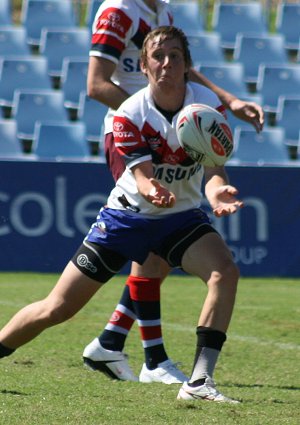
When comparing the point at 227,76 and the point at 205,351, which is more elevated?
the point at 205,351

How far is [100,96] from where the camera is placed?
5.45 meters

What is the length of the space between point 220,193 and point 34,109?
9028 millimetres

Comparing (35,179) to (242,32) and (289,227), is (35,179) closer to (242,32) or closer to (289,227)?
(289,227)

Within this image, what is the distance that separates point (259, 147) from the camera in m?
12.8

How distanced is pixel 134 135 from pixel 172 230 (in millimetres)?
486

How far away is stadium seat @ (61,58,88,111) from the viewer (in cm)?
1365

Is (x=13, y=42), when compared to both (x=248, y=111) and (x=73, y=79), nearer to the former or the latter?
(x=73, y=79)

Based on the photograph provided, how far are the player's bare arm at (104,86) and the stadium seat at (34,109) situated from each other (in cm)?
763

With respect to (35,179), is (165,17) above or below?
above

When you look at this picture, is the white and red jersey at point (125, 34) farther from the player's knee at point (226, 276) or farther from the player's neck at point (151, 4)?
the player's knee at point (226, 276)

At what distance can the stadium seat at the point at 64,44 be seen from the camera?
14.5 m

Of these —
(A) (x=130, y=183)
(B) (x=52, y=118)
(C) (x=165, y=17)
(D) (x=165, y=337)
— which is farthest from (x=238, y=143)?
(A) (x=130, y=183)

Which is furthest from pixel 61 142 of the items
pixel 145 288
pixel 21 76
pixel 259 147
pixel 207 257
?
pixel 207 257

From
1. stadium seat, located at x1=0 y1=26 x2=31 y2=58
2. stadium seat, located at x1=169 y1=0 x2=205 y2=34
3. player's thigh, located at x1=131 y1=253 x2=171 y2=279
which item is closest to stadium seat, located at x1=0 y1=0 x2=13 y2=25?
stadium seat, located at x1=0 y1=26 x2=31 y2=58
